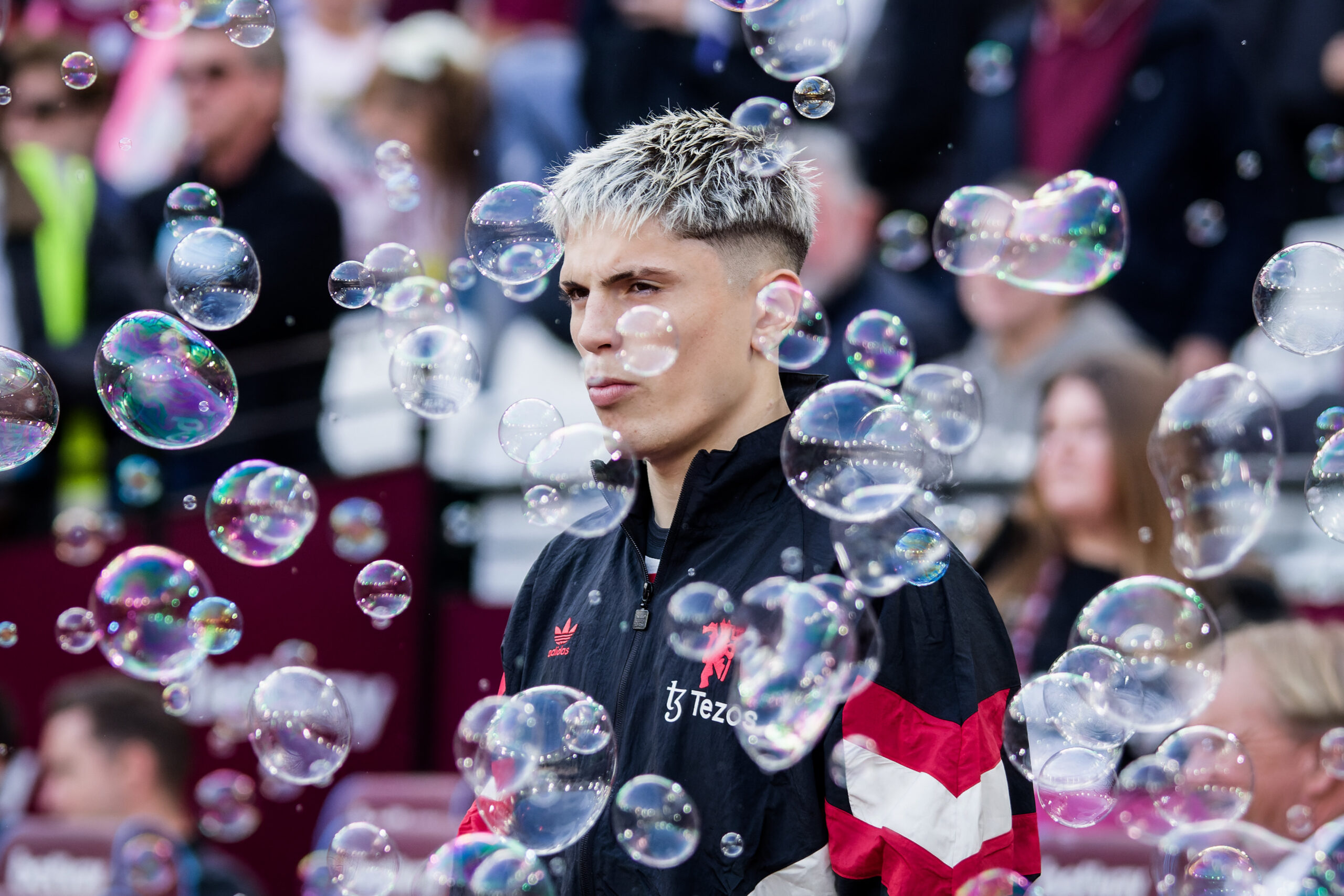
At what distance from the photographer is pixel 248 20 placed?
357cm

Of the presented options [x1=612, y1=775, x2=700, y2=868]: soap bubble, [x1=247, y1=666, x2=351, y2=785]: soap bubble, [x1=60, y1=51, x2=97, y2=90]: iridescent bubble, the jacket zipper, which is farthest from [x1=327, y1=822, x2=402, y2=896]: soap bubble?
[x1=60, y1=51, x2=97, y2=90]: iridescent bubble

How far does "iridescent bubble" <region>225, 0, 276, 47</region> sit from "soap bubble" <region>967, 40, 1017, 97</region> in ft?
8.07

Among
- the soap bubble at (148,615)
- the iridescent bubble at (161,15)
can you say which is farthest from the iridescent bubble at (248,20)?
the soap bubble at (148,615)

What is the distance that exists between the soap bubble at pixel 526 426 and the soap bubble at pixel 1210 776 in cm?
134

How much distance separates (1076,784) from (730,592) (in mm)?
807

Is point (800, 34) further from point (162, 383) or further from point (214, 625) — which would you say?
point (214, 625)

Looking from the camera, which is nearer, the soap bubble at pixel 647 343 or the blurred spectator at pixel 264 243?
the soap bubble at pixel 647 343

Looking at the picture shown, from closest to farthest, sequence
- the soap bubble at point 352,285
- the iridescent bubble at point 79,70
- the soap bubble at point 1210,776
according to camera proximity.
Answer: the soap bubble at point 1210,776, the soap bubble at point 352,285, the iridescent bubble at point 79,70

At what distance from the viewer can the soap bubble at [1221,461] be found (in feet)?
9.15

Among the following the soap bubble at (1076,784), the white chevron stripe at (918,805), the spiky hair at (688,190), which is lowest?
the soap bubble at (1076,784)

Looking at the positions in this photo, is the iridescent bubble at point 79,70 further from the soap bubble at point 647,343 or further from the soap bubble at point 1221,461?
the soap bubble at point 1221,461

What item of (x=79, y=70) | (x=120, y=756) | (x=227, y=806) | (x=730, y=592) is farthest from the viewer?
(x=120, y=756)

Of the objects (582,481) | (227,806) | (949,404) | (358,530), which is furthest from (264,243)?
(582,481)

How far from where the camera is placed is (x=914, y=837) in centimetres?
187
